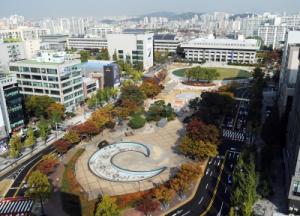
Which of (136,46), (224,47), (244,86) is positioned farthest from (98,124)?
(224,47)

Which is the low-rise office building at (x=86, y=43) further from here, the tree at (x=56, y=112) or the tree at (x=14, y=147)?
the tree at (x=14, y=147)

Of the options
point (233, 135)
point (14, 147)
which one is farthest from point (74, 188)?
point (233, 135)

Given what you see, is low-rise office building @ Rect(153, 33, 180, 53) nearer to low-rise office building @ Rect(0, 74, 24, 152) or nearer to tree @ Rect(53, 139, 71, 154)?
low-rise office building @ Rect(0, 74, 24, 152)

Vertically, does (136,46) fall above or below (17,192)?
above

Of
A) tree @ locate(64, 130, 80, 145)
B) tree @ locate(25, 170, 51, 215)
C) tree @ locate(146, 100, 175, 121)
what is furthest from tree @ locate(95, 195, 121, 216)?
tree @ locate(146, 100, 175, 121)

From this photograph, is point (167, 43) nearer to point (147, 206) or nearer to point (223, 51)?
point (223, 51)

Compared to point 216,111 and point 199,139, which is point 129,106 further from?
point 199,139
